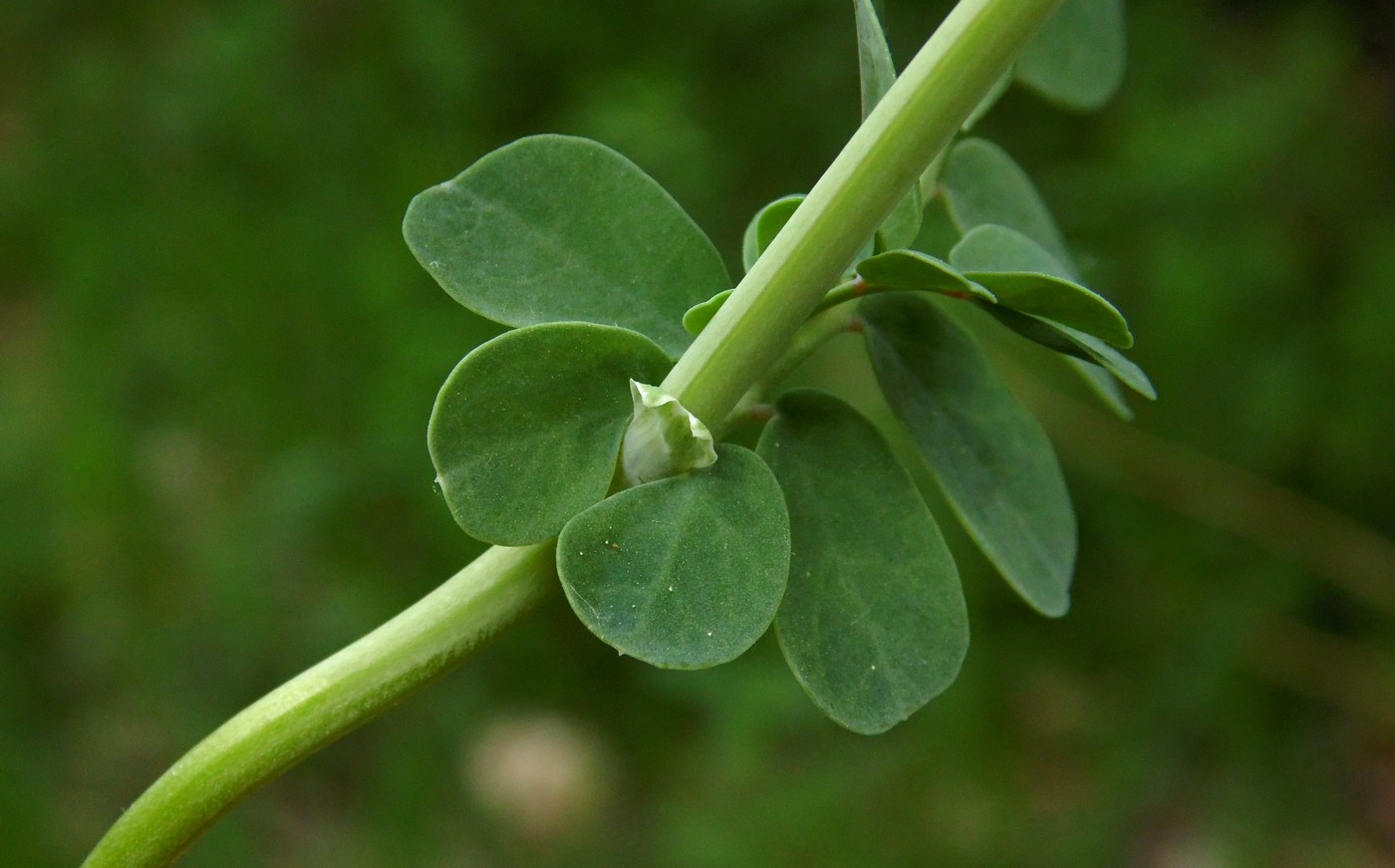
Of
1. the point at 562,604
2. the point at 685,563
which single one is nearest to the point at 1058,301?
the point at 685,563

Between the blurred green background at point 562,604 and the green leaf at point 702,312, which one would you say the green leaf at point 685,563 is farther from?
the blurred green background at point 562,604

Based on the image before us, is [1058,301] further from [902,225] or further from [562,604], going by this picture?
[562,604]

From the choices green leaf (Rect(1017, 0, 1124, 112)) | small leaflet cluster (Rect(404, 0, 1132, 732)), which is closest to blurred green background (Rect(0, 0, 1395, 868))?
green leaf (Rect(1017, 0, 1124, 112))

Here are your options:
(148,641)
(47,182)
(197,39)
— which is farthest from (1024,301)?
(47,182)

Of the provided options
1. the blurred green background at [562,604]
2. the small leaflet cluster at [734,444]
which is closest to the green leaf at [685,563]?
the small leaflet cluster at [734,444]

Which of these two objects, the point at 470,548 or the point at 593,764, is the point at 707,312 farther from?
the point at 593,764

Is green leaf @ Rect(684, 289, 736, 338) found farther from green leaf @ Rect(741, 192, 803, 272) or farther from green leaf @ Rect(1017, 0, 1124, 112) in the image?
green leaf @ Rect(1017, 0, 1124, 112)
